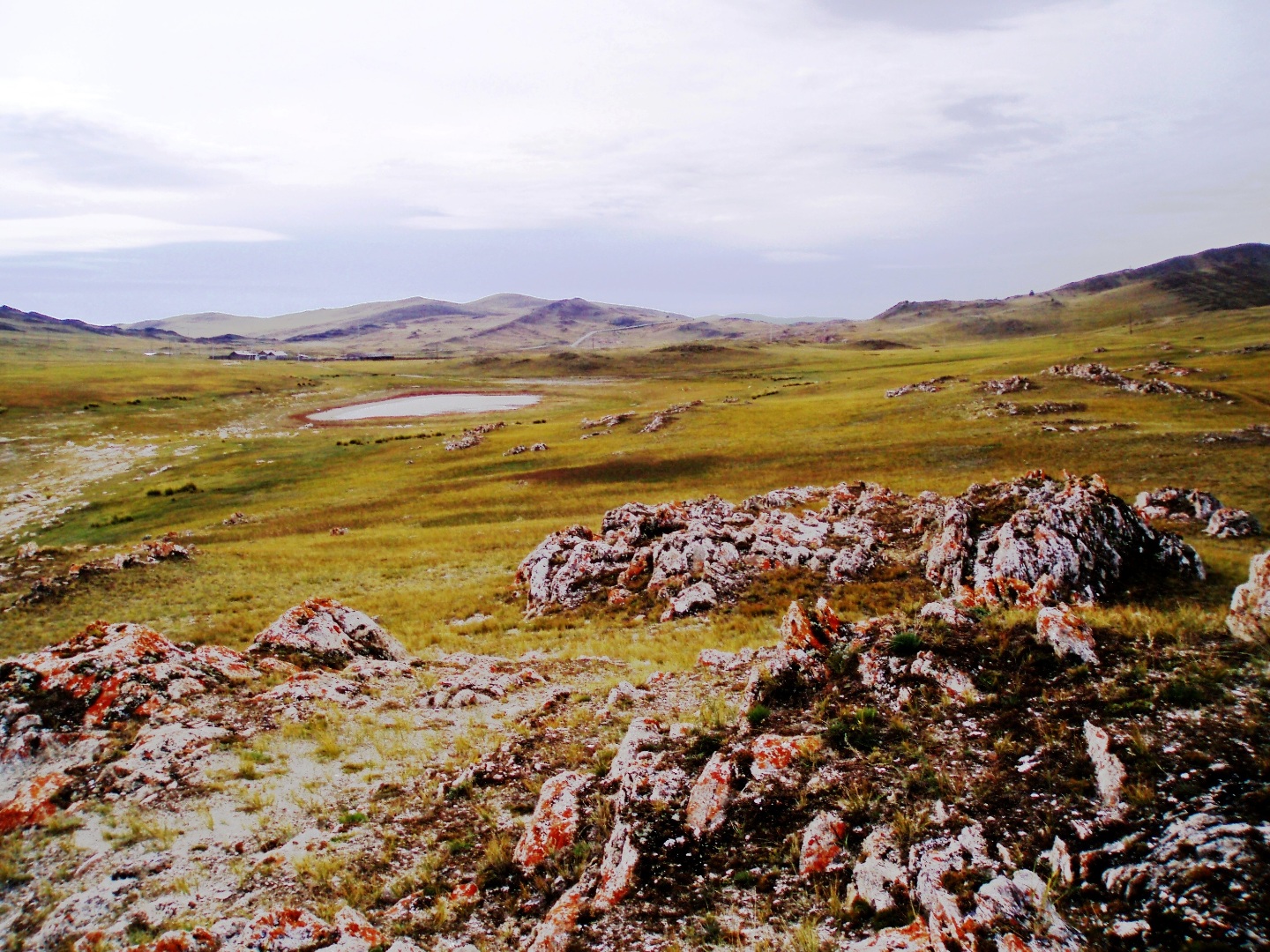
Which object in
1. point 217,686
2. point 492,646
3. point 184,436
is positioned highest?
point 184,436

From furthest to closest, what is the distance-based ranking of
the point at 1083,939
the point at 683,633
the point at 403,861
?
1. the point at 683,633
2. the point at 403,861
3. the point at 1083,939

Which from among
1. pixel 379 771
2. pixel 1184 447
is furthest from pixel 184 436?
pixel 1184 447

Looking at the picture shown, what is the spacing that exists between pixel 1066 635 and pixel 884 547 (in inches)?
682

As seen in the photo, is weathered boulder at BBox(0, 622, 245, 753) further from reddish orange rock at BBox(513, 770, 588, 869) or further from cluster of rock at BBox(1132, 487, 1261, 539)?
cluster of rock at BBox(1132, 487, 1261, 539)

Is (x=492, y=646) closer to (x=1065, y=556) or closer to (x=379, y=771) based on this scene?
(x=379, y=771)

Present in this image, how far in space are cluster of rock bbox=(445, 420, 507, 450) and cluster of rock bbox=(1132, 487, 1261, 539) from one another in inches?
2817

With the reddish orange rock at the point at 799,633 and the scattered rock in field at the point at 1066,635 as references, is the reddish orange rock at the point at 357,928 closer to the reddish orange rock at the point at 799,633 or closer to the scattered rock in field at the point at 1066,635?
the reddish orange rock at the point at 799,633

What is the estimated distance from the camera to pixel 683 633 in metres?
22.5

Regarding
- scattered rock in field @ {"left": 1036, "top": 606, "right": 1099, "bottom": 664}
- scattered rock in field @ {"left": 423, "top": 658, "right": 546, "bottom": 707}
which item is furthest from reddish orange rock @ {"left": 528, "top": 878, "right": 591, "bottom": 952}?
scattered rock in field @ {"left": 1036, "top": 606, "right": 1099, "bottom": 664}

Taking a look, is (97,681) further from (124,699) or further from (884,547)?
(884,547)

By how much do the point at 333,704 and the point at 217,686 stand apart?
3.41 metres

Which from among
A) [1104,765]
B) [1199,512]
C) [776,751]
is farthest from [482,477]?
[1104,765]

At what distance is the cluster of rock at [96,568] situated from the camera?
31.7m

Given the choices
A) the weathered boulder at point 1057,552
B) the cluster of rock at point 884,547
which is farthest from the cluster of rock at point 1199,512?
the cluster of rock at point 884,547
